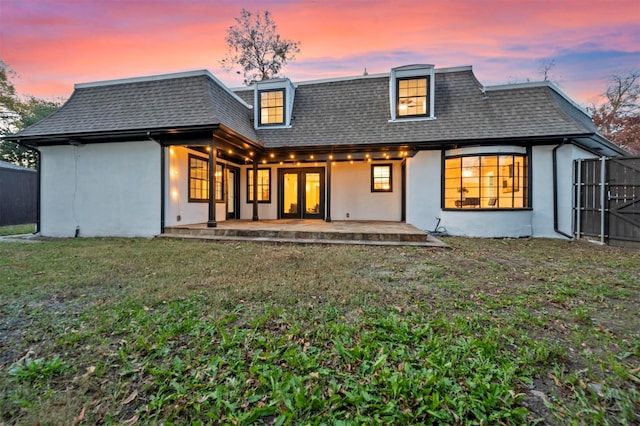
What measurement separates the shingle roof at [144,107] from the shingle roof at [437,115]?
7.38 feet

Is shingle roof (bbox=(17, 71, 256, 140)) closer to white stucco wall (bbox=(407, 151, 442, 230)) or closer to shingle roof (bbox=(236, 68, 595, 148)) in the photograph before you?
shingle roof (bbox=(236, 68, 595, 148))

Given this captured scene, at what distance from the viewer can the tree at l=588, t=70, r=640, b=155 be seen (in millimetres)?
16406

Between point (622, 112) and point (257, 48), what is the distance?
23.7 meters

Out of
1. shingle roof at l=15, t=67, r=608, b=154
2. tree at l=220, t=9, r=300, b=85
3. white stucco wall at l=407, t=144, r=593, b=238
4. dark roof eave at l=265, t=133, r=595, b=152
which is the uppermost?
tree at l=220, t=9, r=300, b=85

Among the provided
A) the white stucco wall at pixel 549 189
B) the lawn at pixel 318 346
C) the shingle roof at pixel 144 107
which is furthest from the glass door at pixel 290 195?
the white stucco wall at pixel 549 189

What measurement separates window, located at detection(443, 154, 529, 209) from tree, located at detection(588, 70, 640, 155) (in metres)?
15.4

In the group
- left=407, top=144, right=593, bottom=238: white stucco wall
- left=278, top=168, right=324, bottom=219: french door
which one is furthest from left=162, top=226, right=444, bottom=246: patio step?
left=278, top=168, right=324, bottom=219: french door

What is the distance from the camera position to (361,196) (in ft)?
34.8

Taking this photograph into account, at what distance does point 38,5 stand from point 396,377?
1285 centimetres

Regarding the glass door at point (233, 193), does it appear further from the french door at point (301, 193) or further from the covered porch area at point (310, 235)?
the covered porch area at point (310, 235)

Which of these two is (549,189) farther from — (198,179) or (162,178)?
(162,178)

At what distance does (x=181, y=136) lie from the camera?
7.49m

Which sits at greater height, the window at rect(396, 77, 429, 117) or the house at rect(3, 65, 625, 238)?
the window at rect(396, 77, 429, 117)

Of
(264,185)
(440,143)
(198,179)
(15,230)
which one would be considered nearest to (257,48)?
(264,185)
